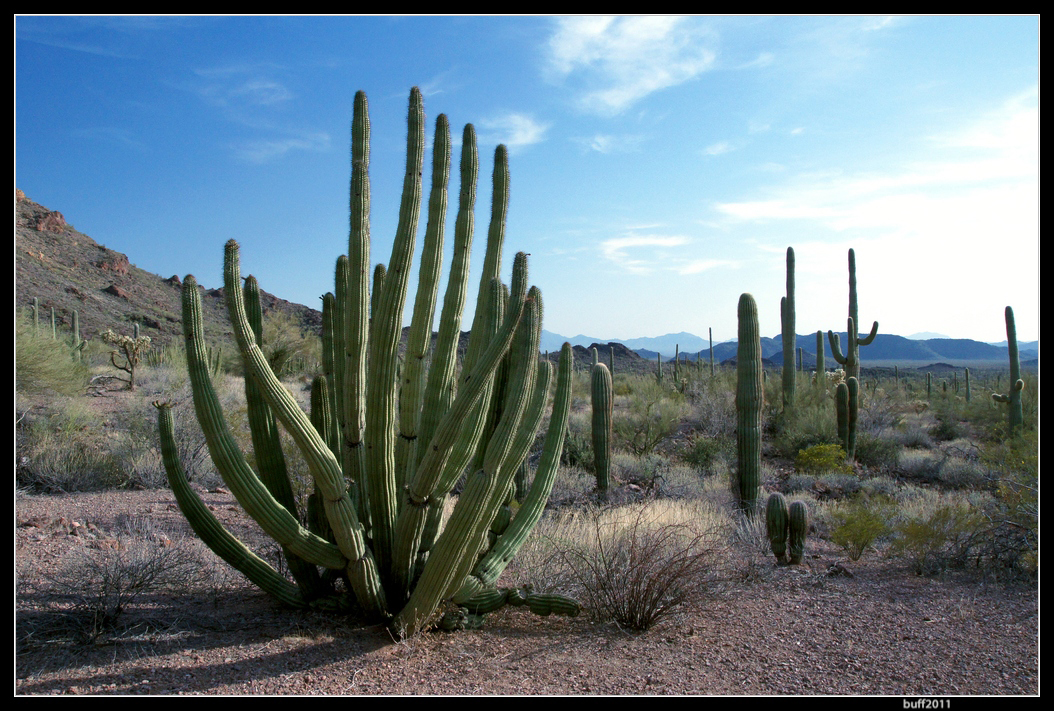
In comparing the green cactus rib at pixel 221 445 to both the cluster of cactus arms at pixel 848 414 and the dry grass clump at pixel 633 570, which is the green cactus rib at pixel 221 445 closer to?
the dry grass clump at pixel 633 570

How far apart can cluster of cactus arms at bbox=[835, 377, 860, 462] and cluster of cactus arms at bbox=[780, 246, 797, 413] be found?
2.99m

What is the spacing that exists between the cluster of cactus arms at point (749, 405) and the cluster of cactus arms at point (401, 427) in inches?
192

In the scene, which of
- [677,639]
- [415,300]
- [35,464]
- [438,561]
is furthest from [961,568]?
[35,464]

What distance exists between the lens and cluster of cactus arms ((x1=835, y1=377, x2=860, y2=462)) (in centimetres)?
1537

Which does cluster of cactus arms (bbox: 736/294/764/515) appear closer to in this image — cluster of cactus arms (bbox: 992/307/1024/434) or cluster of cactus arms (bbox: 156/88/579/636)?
cluster of cactus arms (bbox: 156/88/579/636)

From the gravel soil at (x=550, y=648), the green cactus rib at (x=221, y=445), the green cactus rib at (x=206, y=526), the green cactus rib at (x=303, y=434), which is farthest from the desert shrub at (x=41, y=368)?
the green cactus rib at (x=303, y=434)

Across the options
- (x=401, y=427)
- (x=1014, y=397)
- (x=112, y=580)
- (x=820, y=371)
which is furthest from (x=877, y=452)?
(x=112, y=580)

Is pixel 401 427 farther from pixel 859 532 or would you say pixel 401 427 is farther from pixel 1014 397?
pixel 1014 397

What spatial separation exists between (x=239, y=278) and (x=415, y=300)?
1223 mm

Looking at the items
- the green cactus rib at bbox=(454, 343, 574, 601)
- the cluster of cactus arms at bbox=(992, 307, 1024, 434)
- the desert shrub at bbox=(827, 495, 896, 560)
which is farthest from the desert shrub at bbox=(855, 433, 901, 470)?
the green cactus rib at bbox=(454, 343, 574, 601)

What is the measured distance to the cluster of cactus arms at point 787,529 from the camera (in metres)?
7.18

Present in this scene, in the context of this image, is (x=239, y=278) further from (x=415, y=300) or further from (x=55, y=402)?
(x=55, y=402)

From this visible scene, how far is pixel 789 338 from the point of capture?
21547 mm

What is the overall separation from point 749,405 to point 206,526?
7323 millimetres
